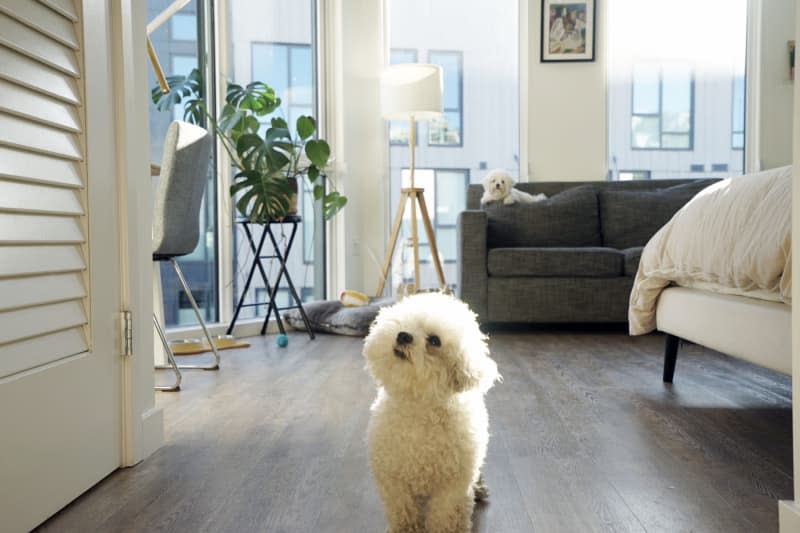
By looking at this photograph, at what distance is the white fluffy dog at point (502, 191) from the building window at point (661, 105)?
1.31 m

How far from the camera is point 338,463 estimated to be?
179 cm

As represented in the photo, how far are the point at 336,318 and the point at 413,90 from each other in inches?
66.9

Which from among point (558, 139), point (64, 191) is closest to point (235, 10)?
point (558, 139)

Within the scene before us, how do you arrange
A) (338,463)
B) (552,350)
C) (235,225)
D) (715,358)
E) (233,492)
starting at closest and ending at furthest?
(233,492) → (338,463) → (715,358) → (552,350) → (235,225)

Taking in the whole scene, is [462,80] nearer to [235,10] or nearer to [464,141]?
[464,141]

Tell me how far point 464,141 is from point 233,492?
454 cm

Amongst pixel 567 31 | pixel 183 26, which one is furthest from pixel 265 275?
pixel 567 31

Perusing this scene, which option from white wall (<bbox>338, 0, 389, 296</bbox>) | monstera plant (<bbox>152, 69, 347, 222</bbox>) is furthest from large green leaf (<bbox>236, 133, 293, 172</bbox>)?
white wall (<bbox>338, 0, 389, 296</bbox>)

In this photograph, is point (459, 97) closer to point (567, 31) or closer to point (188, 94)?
point (567, 31)

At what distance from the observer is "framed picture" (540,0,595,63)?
5.59m

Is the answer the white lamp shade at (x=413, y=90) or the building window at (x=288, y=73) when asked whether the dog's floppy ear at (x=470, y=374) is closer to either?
the building window at (x=288, y=73)

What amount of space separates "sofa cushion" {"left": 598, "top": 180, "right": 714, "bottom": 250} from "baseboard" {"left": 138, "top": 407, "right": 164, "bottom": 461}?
354 centimetres

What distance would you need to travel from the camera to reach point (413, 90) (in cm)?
495

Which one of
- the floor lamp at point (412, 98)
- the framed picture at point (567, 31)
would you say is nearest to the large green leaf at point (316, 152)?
the floor lamp at point (412, 98)
